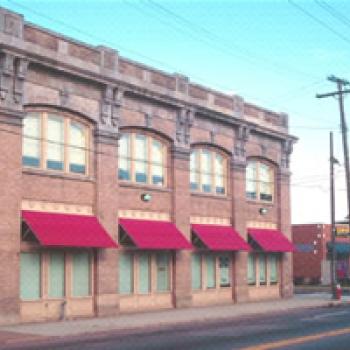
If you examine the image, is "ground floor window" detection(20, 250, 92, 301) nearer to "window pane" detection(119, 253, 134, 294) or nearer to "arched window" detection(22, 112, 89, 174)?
"window pane" detection(119, 253, 134, 294)

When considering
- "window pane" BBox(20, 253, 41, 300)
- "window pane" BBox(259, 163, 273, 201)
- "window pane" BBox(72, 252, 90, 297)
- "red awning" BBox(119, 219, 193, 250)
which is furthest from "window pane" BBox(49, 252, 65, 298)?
"window pane" BBox(259, 163, 273, 201)

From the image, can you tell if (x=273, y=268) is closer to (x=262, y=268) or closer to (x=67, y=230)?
(x=262, y=268)

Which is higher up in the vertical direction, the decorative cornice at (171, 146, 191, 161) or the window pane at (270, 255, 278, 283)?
the decorative cornice at (171, 146, 191, 161)

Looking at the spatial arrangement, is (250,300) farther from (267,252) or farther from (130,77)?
(130,77)

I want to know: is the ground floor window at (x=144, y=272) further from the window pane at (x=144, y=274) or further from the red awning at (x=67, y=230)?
the red awning at (x=67, y=230)

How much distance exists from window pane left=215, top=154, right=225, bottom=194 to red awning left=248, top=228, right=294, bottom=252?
3.27 meters

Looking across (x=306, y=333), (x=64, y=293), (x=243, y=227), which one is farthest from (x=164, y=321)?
(x=243, y=227)

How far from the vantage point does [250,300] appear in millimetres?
38906

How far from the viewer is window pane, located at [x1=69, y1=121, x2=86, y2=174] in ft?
95.2

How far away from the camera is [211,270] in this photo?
119ft

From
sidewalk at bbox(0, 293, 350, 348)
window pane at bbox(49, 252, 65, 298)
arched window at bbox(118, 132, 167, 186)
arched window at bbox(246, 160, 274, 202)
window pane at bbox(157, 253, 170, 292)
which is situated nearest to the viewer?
sidewalk at bbox(0, 293, 350, 348)

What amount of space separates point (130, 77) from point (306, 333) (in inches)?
565

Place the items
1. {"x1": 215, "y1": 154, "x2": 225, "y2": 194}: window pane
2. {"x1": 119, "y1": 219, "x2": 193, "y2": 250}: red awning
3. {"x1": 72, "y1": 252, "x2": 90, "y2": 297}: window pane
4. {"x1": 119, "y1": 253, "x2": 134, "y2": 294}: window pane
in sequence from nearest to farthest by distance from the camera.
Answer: {"x1": 72, "y1": 252, "x2": 90, "y2": 297}: window pane < {"x1": 119, "y1": 219, "x2": 193, "y2": 250}: red awning < {"x1": 119, "y1": 253, "x2": 134, "y2": 294}: window pane < {"x1": 215, "y1": 154, "x2": 225, "y2": 194}: window pane

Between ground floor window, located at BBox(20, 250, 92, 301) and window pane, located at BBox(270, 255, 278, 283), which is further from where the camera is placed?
window pane, located at BBox(270, 255, 278, 283)
